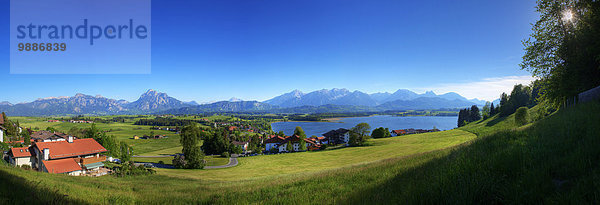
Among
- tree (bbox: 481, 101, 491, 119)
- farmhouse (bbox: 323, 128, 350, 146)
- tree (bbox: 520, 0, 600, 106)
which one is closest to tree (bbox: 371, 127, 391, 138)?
farmhouse (bbox: 323, 128, 350, 146)

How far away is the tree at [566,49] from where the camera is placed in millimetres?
10381

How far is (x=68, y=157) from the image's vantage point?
1164 inches

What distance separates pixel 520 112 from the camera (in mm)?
32031

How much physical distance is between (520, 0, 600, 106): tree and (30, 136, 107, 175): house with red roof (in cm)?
4385

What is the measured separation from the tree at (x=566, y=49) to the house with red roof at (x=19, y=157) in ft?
178

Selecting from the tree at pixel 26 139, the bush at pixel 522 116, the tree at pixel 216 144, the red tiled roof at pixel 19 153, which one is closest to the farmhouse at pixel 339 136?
the tree at pixel 216 144

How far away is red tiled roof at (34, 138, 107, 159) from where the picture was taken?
93.2 ft

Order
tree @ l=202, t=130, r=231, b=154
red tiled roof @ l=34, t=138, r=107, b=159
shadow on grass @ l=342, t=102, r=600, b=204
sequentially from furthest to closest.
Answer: tree @ l=202, t=130, r=231, b=154, red tiled roof @ l=34, t=138, r=107, b=159, shadow on grass @ l=342, t=102, r=600, b=204

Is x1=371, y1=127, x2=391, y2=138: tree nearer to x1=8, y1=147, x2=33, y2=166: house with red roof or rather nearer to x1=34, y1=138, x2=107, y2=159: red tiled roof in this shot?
→ x1=34, y1=138, x2=107, y2=159: red tiled roof

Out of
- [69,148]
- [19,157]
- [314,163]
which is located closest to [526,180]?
[314,163]

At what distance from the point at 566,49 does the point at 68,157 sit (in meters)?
50.6

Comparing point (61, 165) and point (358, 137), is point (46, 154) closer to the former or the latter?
point (61, 165)

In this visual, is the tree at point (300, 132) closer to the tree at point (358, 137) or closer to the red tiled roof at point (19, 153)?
the tree at point (358, 137)

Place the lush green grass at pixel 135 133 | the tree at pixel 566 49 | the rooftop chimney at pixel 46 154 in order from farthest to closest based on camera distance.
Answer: the lush green grass at pixel 135 133
the rooftop chimney at pixel 46 154
the tree at pixel 566 49
